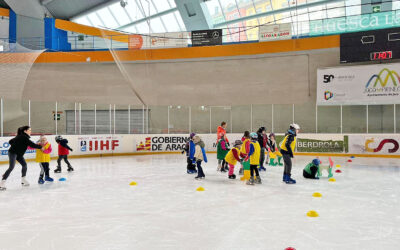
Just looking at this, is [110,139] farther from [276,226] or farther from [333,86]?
[276,226]

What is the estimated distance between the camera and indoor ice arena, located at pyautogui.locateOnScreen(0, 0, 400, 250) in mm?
4293

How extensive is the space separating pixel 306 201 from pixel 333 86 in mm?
11350

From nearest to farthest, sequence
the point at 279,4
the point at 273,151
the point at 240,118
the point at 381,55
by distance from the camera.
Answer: the point at 273,151
the point at 381,55
the point at 240,118
the point at 279,4

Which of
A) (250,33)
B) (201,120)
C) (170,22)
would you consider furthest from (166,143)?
(170,22)

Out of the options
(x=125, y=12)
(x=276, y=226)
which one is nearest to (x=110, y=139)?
(x=276, y=226)

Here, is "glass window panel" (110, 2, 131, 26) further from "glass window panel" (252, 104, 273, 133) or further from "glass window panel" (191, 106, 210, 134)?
"glass window panel" (252, 104, 273, 133)

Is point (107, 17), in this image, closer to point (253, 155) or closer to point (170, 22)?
point (170, 22)

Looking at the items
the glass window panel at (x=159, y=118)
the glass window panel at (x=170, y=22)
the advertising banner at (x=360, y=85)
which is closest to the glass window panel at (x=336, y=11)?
the advertising banner at (x=360, y=85)

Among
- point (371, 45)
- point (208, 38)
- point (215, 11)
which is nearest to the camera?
point (371, 45)

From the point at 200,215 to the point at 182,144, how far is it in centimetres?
1194

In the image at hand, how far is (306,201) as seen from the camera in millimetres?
5707

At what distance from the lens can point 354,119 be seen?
1636 cm

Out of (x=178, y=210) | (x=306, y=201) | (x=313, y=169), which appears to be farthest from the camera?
(x=313, y=169)

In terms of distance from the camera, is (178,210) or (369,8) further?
(369,8)
